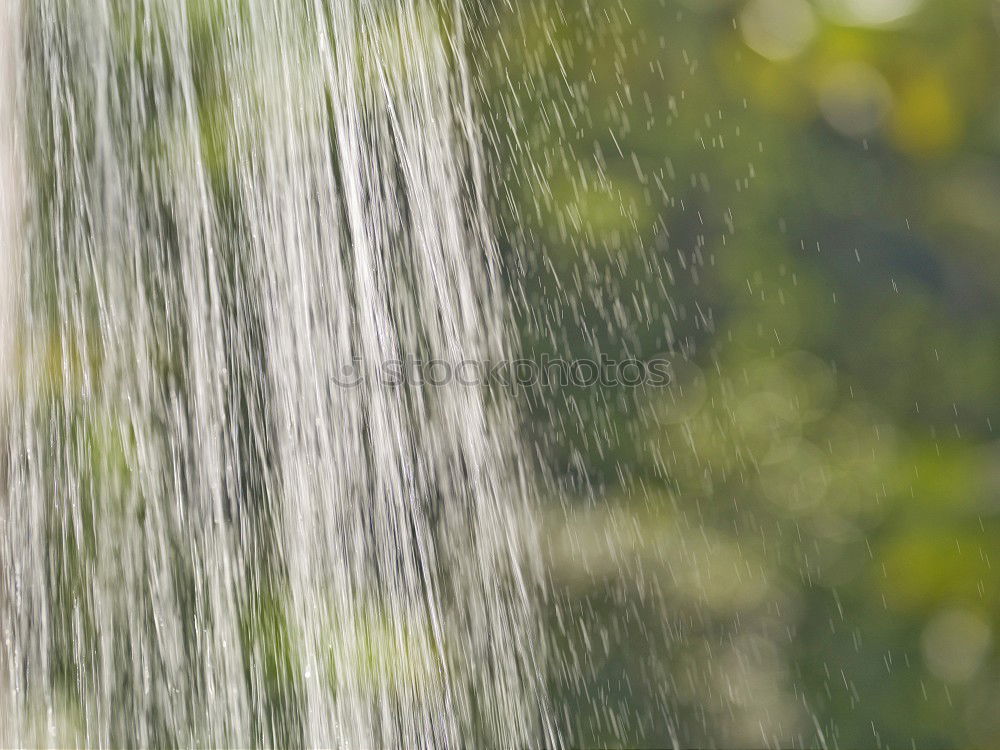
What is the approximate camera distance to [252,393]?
1153 millimetres

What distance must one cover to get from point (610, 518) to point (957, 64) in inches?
25.2

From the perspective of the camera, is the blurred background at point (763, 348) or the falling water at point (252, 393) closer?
the blurred background at point (763, 348)

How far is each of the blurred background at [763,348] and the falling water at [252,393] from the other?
0.29 ft

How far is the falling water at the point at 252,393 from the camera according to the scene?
42.9 inches

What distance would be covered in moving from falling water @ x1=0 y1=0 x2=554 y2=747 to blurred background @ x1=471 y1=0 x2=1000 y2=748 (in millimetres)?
87

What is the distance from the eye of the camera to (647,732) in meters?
1.12

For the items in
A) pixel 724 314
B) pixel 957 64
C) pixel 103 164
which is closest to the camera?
pixel 957 64

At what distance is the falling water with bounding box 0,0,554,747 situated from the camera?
109 cm

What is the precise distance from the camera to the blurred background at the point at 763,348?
0.98m

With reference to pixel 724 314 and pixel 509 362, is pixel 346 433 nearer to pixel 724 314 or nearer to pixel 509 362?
pixel 509 362

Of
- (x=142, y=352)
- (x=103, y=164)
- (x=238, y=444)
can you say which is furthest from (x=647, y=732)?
(x=103, y=164)

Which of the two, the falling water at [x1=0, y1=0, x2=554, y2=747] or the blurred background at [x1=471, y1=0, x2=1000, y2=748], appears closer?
the blurred background at [x1=471, y1=0, x2=1000, y2=748]

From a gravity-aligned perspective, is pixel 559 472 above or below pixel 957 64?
below

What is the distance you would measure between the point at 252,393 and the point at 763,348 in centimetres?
63
